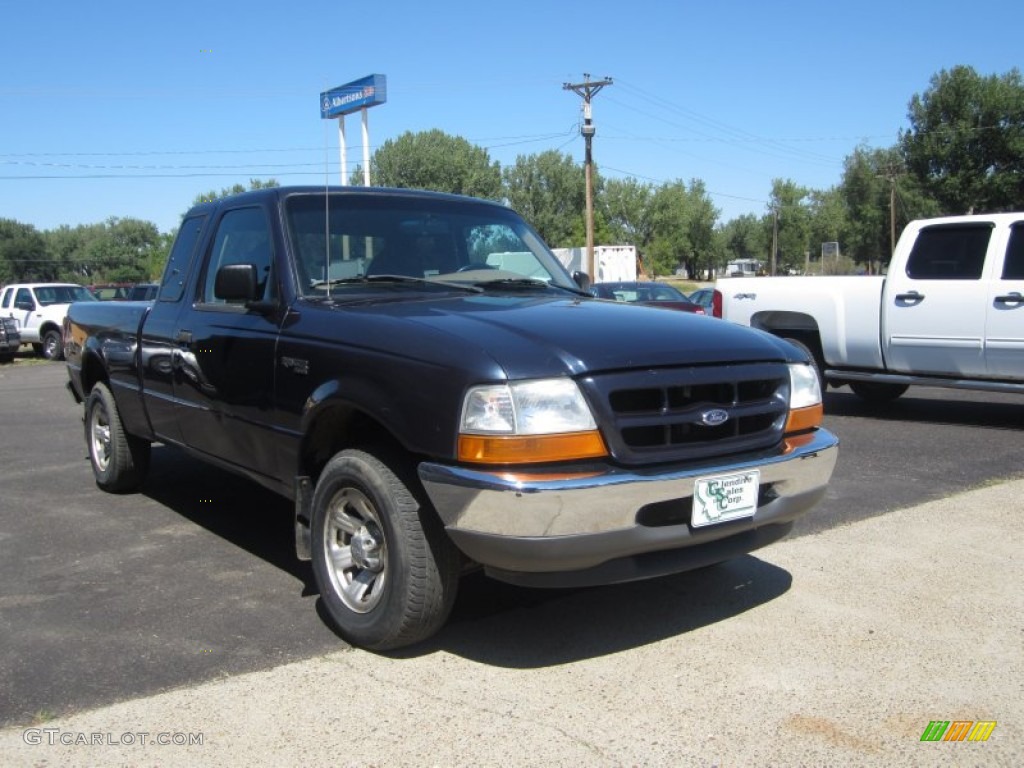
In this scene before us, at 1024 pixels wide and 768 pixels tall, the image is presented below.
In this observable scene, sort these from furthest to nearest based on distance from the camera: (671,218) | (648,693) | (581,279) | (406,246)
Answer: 1. (671,218)
2. (581,279)
3. (406,246)
4. (648,693)

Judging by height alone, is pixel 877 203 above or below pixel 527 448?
above

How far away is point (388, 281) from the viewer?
14.7ft

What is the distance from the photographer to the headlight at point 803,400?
12.8 feet

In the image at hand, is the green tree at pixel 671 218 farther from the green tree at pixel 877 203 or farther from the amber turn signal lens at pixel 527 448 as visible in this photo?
the amber turn signal lens at pixel 527 448

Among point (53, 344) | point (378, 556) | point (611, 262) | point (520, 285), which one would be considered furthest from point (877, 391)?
point (611, 262)

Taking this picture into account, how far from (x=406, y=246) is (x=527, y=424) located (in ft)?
6.04

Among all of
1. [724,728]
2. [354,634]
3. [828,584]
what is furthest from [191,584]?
[828,584]

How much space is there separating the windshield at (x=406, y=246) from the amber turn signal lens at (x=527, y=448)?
145 centimetres

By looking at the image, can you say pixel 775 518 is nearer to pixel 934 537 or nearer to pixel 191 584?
pixel 934 537

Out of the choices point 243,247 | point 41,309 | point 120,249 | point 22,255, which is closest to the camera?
point 243,247

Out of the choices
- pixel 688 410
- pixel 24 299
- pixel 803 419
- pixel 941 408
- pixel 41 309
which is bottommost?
pixel 941 408

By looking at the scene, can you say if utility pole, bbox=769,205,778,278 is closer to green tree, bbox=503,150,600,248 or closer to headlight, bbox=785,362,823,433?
green tree, bbox=503,150,600,248

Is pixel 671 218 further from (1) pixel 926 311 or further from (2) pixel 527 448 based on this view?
(2) pixel 527 448

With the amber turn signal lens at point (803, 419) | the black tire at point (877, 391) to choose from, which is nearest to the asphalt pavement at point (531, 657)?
the amber turn signal lens at point (803, 419)
